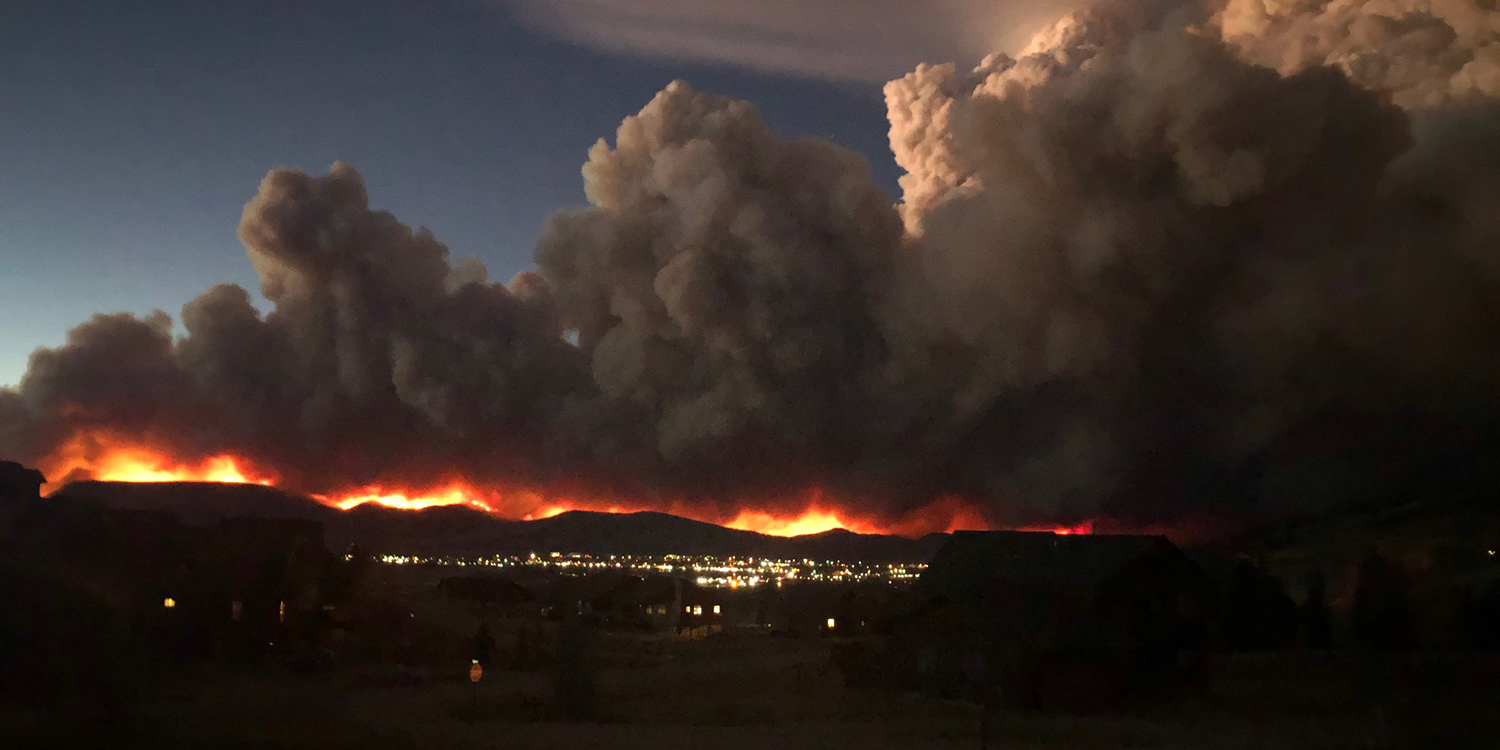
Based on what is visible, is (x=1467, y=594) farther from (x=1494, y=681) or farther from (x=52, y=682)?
(x=52, y=682)

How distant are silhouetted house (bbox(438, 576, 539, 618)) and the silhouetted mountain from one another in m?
26.5

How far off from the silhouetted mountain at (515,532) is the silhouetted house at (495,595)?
26.5 metres

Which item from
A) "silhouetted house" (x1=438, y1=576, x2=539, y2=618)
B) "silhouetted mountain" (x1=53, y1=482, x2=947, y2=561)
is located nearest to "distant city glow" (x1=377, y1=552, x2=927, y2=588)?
"silhouetted mountain" (x1=53, y1=482, x2=947, y2=561)

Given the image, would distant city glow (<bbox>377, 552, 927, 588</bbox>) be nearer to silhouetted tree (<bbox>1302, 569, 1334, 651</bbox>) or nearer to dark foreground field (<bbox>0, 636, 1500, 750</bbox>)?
silhouetted tree (<bbox>1302, 569, 1334, 651</bbox>)

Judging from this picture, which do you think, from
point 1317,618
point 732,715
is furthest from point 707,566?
point 732,715

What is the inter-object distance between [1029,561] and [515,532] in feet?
204

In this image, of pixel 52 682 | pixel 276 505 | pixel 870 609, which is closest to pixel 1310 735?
pixel 870 609

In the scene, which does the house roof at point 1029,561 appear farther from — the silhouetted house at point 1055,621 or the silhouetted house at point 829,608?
the silhouetted house at point 829,608

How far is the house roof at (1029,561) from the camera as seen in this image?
92.5ft

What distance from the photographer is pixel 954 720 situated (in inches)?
966

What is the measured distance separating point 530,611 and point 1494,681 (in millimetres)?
35431

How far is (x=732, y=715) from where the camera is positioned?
2430cm

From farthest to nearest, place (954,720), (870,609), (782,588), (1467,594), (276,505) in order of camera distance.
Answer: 1. (276,505)
2. (782,588)
3. (870,609)
4. (1467,594)
5. (954,720)

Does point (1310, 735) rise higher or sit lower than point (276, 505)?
lower
